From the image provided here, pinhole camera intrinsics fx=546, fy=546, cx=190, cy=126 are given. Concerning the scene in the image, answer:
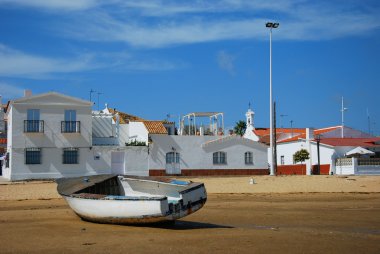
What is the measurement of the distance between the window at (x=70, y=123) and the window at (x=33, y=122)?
170cm

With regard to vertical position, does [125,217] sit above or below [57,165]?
below

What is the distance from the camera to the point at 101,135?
149 ft

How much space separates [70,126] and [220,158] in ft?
42.5

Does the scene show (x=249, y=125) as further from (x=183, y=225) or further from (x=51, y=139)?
(x=183, y=225)

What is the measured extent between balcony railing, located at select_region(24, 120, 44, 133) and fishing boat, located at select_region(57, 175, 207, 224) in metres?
24.9

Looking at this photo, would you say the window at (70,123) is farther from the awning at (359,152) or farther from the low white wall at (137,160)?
the awning at (359,152)

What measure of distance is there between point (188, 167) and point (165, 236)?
33.1 m

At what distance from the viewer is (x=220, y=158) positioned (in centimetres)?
4638

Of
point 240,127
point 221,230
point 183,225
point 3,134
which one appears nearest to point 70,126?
point 3,134

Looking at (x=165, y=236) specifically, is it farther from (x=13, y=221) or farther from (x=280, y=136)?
(x=280, y=136)

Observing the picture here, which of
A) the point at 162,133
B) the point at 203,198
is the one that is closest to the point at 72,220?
the point at 203,198

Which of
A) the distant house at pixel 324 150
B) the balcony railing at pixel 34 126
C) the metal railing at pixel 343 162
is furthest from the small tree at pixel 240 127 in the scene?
the balcony railing at pixel 34 126

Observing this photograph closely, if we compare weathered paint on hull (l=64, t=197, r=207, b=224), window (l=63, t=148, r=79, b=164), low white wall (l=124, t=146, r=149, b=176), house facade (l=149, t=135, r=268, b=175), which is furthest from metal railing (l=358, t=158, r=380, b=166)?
weathered paint on hull (l=64, t=197, r=207, b=224)

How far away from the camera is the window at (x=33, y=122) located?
40.1 m
